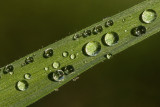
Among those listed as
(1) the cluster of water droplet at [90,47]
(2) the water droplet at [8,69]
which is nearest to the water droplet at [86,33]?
(1) the cluster of water droplet at [90,47]

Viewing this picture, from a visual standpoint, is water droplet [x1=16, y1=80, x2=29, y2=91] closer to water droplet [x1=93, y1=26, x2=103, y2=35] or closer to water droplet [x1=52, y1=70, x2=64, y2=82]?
water droplet [x1=52, y1=70, x2=64, y2=82]

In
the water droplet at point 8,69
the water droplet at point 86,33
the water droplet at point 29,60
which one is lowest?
the water droplet at point 86,33

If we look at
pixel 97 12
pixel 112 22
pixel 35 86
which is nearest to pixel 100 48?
pixel 112 22

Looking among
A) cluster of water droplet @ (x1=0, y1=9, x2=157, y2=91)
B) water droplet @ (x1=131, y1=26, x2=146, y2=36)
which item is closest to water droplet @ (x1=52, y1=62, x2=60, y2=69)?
cluster of water droplet @ (x1=0, y1=9, x2=157, y2=91)

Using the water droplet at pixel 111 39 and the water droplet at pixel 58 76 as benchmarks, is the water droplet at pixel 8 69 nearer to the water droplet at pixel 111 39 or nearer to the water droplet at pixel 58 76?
the water droplet at pixel 58 76

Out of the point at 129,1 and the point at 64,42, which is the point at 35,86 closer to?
the point at 64,42

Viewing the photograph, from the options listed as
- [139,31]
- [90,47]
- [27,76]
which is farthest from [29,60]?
[139,31]
